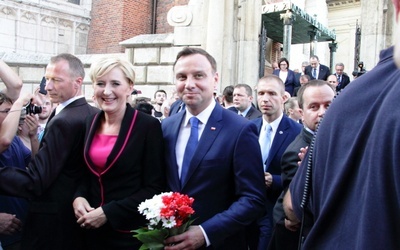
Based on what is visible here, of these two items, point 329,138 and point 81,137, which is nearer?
point 329,138

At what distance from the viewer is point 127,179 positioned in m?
3.08

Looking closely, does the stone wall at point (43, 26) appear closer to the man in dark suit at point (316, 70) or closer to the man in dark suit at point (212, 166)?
the man in dark suit at point (316, 70)

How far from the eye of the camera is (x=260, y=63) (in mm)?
11773

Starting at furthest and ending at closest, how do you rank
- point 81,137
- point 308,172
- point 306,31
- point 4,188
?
point 306,31 → point 81,137 → point 4,188 → point 308,172

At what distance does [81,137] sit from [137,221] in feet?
2.48

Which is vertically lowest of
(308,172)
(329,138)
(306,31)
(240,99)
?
(308,172)

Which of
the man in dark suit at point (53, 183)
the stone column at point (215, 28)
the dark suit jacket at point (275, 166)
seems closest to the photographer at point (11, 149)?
the man in dark suit at point (53, 183)

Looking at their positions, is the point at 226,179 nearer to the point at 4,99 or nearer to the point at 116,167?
the point at 116,167

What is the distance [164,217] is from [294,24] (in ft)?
44.0

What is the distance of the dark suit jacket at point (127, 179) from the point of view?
3020mm

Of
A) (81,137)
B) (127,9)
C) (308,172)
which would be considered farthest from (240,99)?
(127,9)

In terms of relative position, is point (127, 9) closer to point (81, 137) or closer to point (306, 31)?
point (306, 31)

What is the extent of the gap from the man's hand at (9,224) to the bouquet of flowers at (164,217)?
1.43 metres

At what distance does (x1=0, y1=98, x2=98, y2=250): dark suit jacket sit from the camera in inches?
121
